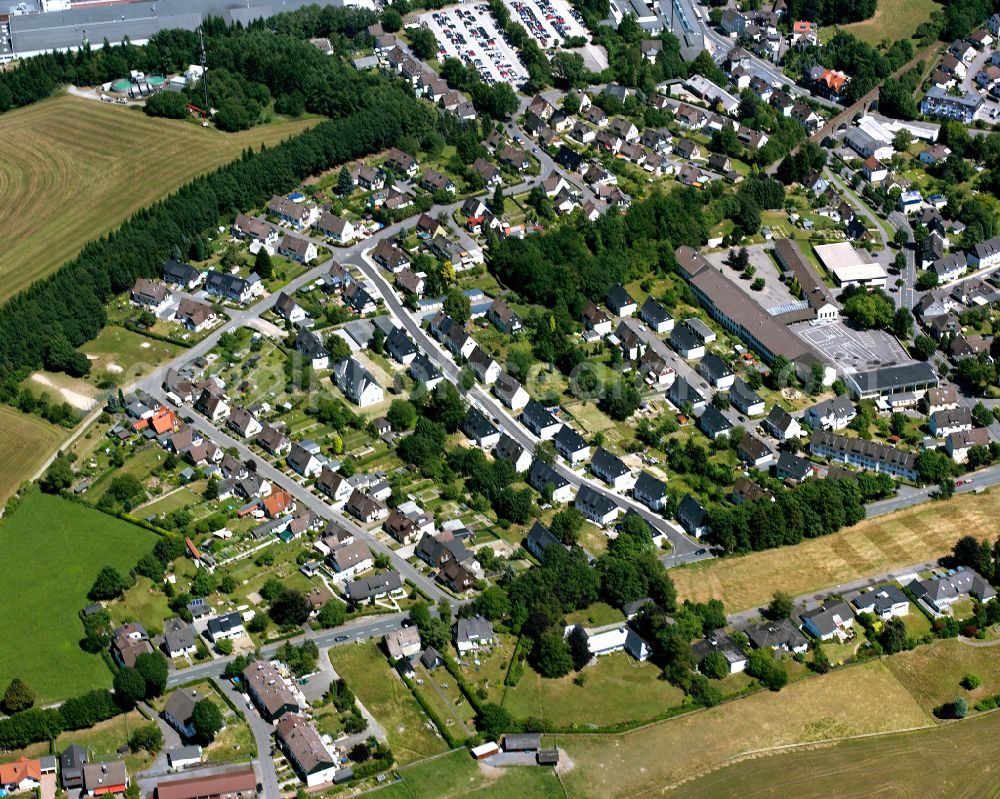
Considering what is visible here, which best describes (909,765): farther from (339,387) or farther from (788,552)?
(339,387)

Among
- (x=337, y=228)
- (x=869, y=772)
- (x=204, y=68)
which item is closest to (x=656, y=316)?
(x=337, y=228)

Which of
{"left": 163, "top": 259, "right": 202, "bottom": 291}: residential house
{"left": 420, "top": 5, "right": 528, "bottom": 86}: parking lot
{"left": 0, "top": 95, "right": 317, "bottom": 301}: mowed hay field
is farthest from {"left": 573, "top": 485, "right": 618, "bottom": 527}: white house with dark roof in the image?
{"left": 420, "top": 5, "right": 528, "bottom": 86}: parking lot

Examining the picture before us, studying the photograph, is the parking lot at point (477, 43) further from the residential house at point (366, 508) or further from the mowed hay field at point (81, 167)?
the residential house at point (366, 508)

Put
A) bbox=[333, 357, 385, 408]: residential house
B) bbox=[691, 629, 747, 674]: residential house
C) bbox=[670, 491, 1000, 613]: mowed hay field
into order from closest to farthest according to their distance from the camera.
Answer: bbox=[691, 629, 747, 674]: residential house → bbox=[670, 491, 1000, 613]: mowed hay field → bbox=[333, 357, 385, 408]: residential house

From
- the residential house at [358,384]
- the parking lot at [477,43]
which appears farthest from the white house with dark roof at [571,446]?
the parking lot at [477,43]

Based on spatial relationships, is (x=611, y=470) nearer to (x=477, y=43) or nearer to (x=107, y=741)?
(x=107, y=741)

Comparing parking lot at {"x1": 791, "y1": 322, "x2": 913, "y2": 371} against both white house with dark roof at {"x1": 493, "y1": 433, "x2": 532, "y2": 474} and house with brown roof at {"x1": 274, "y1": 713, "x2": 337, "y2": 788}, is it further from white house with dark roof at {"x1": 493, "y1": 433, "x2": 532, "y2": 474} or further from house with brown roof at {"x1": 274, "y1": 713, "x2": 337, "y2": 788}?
house with brown roof at {"x1": 274, "y1": 713, "x2": 337, "y2": 788}
